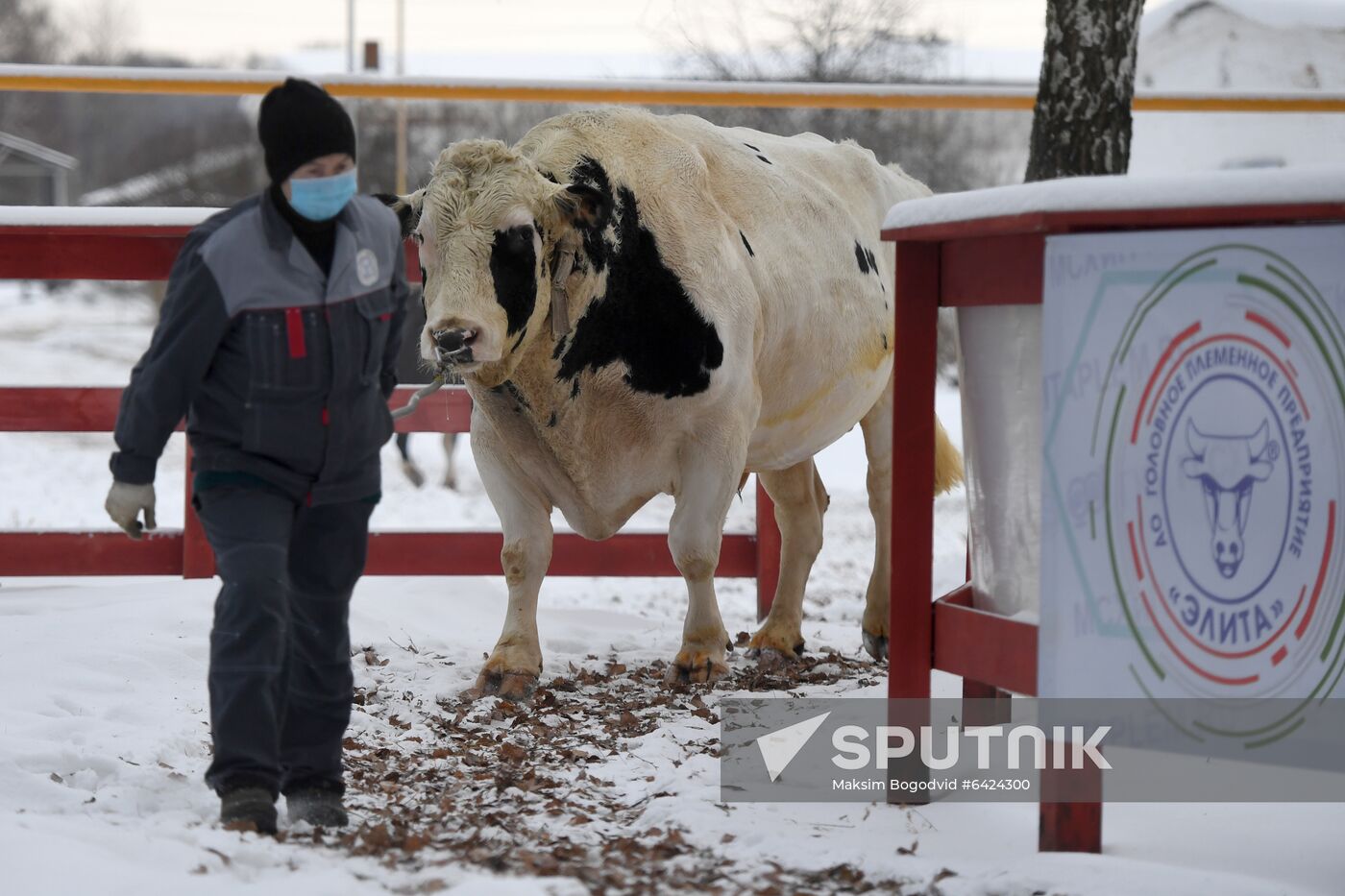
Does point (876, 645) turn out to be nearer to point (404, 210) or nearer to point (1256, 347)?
point (404, 210)

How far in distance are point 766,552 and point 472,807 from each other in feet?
11.0

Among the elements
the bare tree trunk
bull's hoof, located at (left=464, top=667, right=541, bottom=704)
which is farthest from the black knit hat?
the bare tree trunk

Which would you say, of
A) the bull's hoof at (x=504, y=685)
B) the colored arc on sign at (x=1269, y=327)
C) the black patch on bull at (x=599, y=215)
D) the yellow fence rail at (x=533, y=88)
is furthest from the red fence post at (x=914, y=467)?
the yellow fence rail at (x=533, y=88)

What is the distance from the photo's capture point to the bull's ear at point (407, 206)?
16.2 feet

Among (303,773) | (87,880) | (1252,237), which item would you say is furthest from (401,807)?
(1252,237)

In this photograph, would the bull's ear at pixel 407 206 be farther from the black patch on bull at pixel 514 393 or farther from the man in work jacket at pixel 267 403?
the man in work jacket at pixel 267 403

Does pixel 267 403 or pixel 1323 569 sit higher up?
pixel 267 403

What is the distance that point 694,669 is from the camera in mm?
5180

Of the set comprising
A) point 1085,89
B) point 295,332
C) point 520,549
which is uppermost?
point 1085,89

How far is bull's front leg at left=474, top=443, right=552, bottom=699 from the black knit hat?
6.53 feet

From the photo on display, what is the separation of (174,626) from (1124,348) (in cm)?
339

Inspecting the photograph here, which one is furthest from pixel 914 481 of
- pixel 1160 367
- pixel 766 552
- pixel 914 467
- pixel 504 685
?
pixel 766 552

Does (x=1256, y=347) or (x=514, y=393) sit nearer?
(x=1256, y=347)

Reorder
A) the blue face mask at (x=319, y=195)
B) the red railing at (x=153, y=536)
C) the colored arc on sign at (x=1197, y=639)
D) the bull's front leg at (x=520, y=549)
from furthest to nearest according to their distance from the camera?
the red railing at (x=153, y=536)
the bull's front leg at (x=520, y=549)
the blue face mask at (x=319, y=195)
the colored arc on sign at (x=1197, y=639)
